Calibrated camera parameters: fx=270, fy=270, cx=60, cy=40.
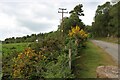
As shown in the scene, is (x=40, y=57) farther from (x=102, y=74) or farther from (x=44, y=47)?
(x=102, y=74)

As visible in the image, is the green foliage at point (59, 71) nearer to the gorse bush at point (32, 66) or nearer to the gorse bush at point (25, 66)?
the gorse bush at point (32, 66)

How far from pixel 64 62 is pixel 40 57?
170cm

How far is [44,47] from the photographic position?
14836 mm

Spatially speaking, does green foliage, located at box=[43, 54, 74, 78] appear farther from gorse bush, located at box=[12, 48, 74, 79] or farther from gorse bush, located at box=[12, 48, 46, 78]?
gorse bush, located at box=[12, 48, 46, 78]

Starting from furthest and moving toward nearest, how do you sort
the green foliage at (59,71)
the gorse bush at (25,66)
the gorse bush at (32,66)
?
1. the gorse bush at (25,66)
2. the gorse bush at (32,66)
3. the green foliage at (59,71)

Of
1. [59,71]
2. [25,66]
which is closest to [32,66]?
[25,66]

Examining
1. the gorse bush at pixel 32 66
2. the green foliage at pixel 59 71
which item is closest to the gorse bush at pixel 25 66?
the gorse bush at pixel 32 66

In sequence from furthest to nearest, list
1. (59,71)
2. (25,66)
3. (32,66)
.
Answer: (32,66)
(25,66)
(59,71)

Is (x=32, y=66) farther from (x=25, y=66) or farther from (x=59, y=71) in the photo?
(x=59, y=71)

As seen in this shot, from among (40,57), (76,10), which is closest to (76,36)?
(40,57)

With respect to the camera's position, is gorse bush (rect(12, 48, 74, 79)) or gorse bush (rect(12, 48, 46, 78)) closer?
gorse bush (rect(12, 48, 74, 79))

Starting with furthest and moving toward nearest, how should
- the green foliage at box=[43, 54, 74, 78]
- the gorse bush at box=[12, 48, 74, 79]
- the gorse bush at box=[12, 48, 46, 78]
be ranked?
the gorse bush at box=[12, 48, 46, 78], the gorse bush at box=[12, 48, 74, 79], the green foliage at box=[43, 54, 74, 78]

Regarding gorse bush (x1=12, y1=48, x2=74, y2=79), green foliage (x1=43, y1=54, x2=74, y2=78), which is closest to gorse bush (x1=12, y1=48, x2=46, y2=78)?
gorse bush (x1=12, y1=48, x2=74, y2=79)

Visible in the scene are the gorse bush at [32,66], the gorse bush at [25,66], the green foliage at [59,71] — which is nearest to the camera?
the green foliage at [59,71]
